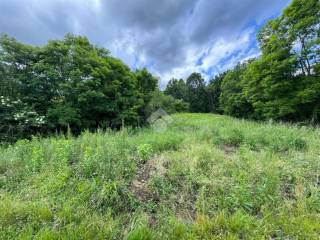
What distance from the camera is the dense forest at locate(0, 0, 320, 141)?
7.94m

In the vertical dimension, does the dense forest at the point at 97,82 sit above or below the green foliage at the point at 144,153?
above

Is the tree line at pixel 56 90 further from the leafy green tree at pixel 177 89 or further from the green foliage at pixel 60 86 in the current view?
the leafy green tree at pixel 177 89

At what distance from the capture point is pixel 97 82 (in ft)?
32.6

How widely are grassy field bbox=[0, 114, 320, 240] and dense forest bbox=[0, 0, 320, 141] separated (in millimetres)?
4860

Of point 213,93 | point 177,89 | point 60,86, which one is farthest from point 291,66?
point 177,89

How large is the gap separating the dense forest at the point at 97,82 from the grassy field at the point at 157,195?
4860mm

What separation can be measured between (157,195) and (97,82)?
8.66 meters

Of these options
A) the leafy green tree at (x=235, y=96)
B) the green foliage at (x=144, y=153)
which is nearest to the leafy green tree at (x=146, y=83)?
the green foliage at (x=144, y=153)

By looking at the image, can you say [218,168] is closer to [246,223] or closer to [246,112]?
[246,223]

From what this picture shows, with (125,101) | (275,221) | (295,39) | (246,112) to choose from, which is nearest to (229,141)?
(275,221)

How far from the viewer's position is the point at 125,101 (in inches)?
454

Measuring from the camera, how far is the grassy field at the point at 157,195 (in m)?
2.01

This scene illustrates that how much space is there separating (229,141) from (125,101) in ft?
26.0

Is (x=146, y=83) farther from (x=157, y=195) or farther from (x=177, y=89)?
(x=177, y=89)
